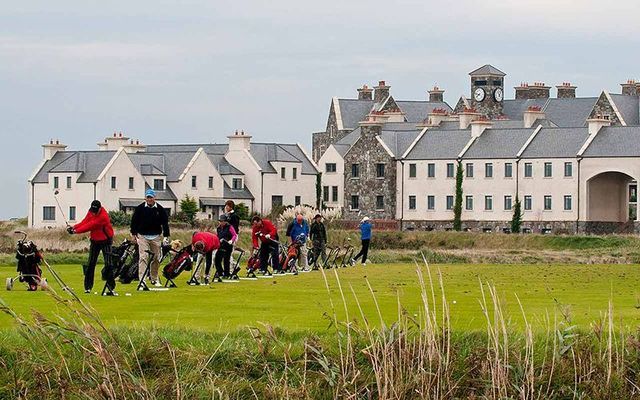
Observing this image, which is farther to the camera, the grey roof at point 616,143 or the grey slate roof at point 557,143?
the grey slate roof at point 557,143

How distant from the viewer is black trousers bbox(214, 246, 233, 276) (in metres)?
39.2

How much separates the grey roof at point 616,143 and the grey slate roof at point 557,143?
97cm

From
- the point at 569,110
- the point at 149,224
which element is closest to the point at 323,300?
the point at 149,224

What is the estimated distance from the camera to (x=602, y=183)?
104m

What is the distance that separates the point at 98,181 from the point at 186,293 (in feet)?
249

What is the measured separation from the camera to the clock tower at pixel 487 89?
136125mm

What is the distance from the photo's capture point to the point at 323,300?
1249 inches

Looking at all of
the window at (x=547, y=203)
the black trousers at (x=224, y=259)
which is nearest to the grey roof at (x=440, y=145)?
the window at (x=547, y=203)

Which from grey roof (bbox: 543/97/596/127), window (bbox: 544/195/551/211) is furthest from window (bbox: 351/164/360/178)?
grey roof (bbox: 543/97/596/127)

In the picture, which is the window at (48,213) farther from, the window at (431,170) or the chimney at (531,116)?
the chimney at (531,116)

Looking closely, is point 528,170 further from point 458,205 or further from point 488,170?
point 458,205

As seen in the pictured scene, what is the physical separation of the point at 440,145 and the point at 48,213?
89.1ft

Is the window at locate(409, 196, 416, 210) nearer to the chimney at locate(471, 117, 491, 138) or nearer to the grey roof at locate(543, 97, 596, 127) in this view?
the chimney at locate(471, 117, 491, 138)

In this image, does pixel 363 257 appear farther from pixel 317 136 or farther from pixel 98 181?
pixel 317 136
